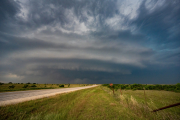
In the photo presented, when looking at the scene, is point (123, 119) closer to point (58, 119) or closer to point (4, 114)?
point (58, 119)

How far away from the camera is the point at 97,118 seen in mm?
7355

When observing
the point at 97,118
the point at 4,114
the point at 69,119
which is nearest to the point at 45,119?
the point at 69,119

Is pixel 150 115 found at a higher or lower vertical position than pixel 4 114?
lower

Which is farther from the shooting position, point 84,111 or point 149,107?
point 149,107

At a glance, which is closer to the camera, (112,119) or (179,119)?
(179,119)

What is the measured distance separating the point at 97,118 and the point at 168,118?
5.38m

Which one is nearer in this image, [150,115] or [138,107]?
[150,115]

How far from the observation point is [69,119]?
7098 millimetres

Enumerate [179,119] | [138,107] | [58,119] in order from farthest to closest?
[138,107]
[58,119]
[179,119]

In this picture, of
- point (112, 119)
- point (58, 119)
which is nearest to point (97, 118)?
point (112, 119)

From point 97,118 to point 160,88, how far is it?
143 feet

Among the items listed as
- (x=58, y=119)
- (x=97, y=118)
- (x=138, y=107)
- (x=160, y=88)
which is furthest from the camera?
(x=160, y=88)

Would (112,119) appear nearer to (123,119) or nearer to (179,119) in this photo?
(123,119)

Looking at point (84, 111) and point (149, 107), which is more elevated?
point (149, 107)
